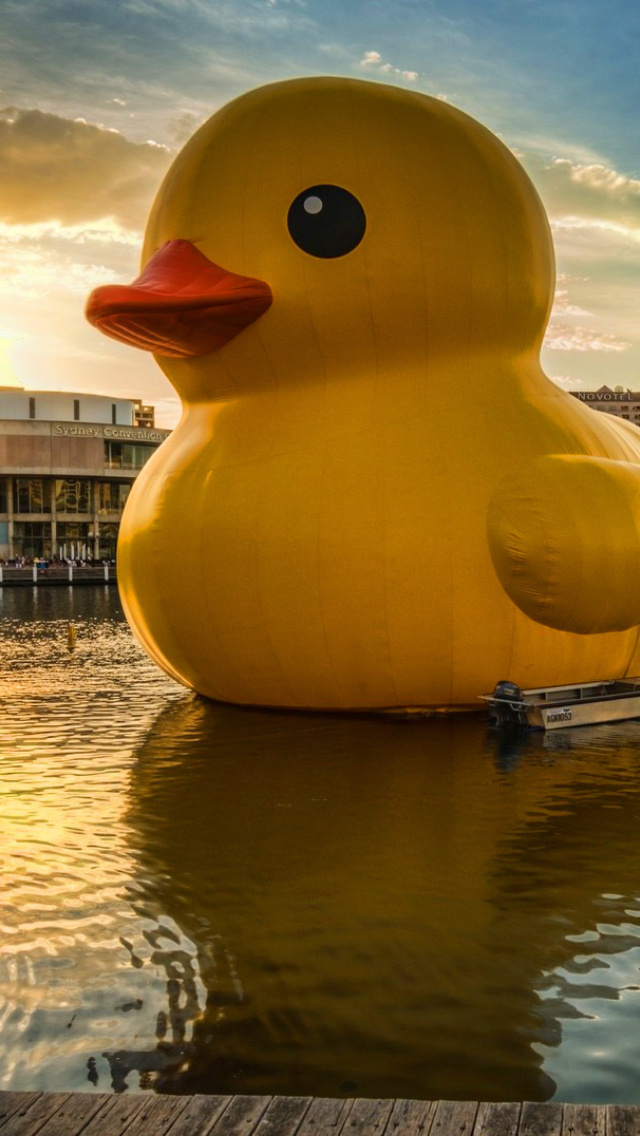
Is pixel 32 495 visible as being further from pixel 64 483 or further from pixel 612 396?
pixel 612 396

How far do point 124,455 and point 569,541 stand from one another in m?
60.2

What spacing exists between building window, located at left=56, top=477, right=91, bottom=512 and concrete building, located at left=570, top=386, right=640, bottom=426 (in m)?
111

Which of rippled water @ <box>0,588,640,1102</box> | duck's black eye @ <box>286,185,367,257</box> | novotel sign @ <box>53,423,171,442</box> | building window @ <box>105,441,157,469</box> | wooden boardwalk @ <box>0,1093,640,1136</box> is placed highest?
novotel sign @ <box>53,423,171,442</box>

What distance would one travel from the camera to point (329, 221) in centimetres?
1177

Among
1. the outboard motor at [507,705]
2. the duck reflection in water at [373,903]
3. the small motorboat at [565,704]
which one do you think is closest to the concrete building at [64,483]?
the small motorboat at [565,704]

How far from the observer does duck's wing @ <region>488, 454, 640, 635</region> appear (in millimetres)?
10719

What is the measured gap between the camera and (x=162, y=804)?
9.44 metres

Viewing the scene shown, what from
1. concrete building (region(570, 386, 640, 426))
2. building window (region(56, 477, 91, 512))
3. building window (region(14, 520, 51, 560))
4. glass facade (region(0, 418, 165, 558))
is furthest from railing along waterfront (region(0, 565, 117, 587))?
concrete building (region(570, 386, 640, 426))

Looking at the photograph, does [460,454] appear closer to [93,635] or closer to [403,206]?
[403,206]

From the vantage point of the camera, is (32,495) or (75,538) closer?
(32,495)

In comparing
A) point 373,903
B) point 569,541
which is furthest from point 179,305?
point 373,903

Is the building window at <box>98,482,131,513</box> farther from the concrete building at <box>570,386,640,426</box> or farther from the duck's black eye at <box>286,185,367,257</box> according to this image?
the concrete building at <box>570,386,640,426</box>

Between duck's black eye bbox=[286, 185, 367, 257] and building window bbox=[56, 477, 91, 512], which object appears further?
building window bbox=[56, 477, 91, 512]

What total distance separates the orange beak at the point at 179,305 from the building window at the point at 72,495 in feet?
184
